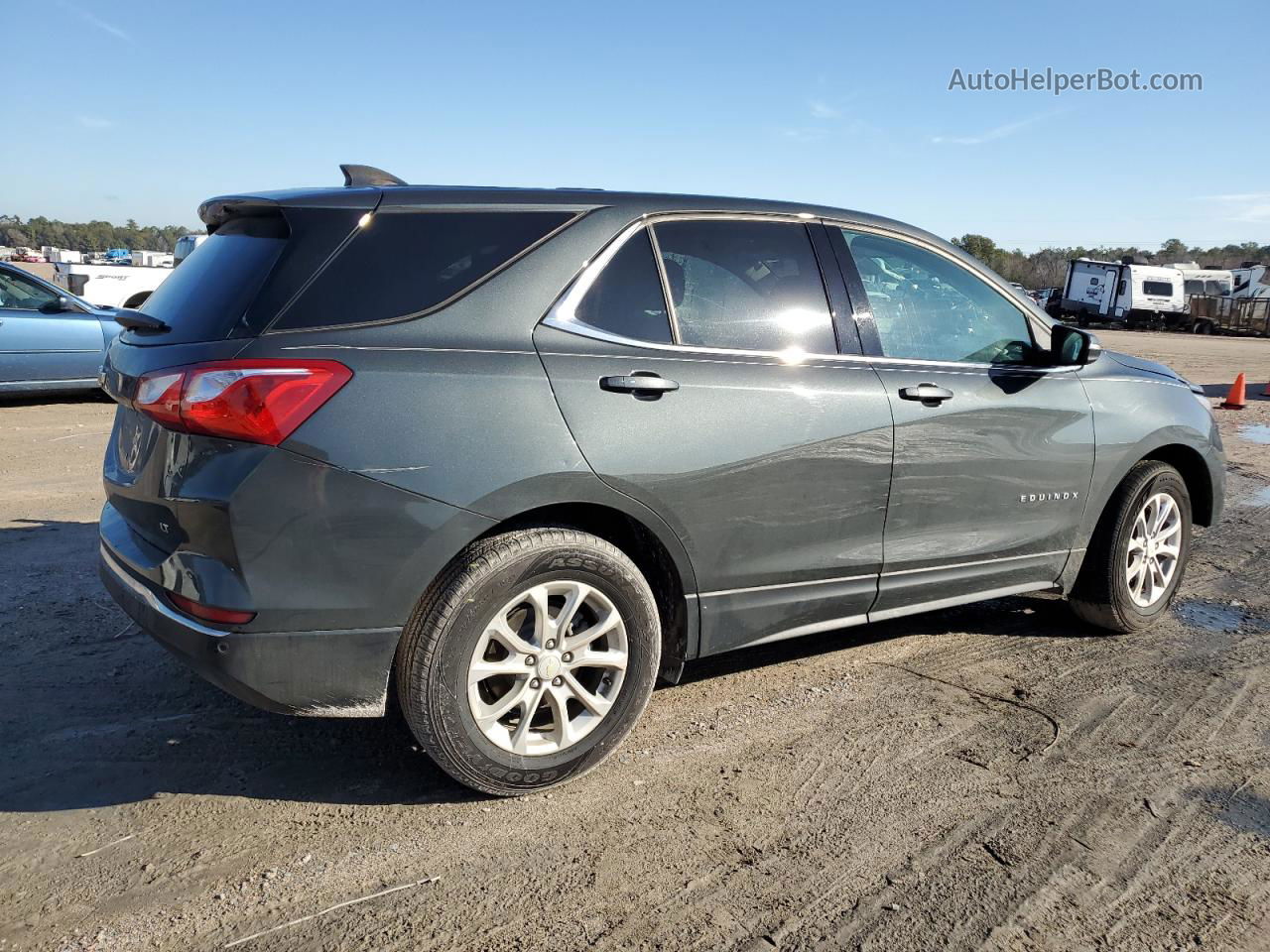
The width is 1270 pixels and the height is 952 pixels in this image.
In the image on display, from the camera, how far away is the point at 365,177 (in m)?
3.57

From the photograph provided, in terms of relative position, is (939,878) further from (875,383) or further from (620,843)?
(875,383)

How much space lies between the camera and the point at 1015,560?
436 centimetres

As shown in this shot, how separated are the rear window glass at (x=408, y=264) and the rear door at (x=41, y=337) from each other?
27.8 feet

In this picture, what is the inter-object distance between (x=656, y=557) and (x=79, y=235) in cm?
13388

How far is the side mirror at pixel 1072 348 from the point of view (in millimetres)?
4355

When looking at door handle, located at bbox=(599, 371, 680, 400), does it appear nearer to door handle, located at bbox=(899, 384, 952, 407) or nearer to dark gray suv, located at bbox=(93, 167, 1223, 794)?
dark gray suv, located at bbox=(93, 167, 1223, 794)

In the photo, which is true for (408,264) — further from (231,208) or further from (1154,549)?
(1154,549)

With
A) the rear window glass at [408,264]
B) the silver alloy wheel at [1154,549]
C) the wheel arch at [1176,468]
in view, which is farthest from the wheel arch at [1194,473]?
the rear window glass at [408,264]

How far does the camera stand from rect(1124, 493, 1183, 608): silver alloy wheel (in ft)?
15.7

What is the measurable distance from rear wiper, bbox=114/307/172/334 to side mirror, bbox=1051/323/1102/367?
3.42 meters

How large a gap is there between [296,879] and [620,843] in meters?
0.88

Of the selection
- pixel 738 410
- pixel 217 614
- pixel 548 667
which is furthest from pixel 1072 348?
pixel 217 614

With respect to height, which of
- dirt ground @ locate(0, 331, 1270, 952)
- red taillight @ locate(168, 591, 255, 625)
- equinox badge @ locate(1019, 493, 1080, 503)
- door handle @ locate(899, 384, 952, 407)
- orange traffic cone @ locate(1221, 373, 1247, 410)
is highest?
door handle @ locate(899, 384, 952, 407)

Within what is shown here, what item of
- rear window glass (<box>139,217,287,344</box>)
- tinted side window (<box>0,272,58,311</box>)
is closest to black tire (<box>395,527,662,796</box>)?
rear window glass (<box>139,217,287,344</box>)
